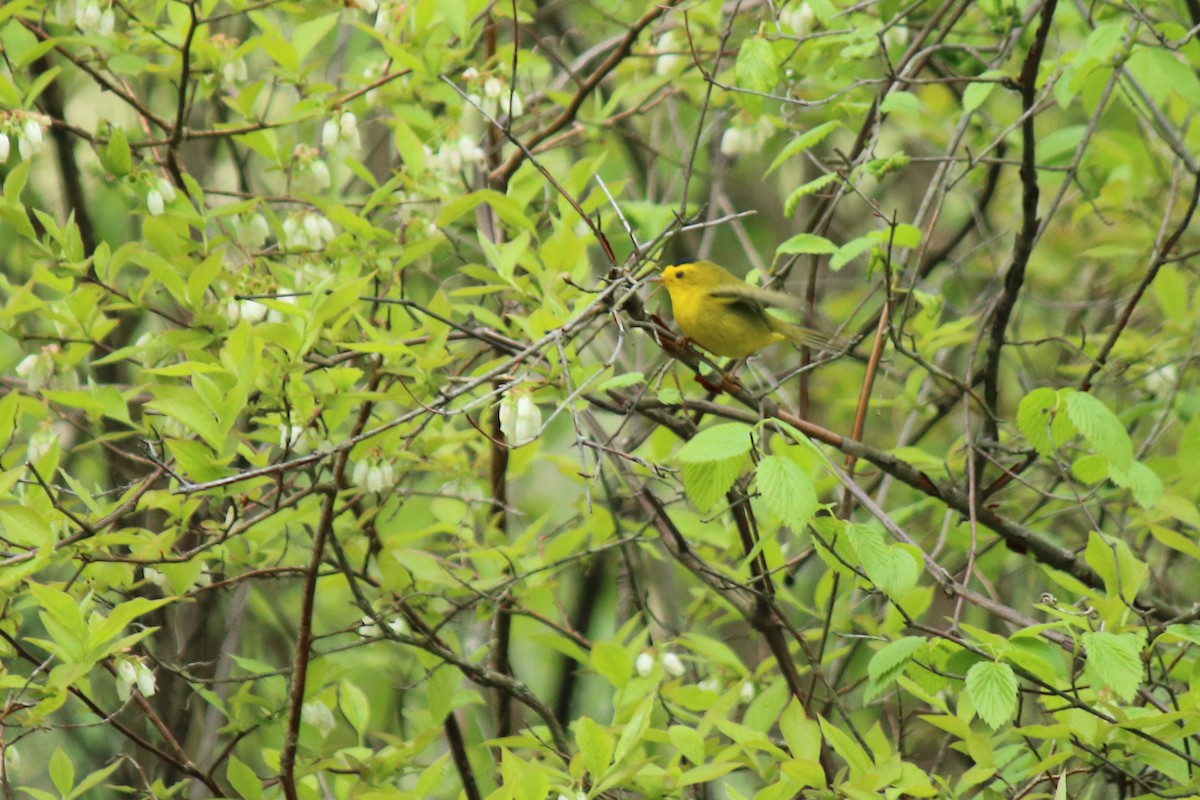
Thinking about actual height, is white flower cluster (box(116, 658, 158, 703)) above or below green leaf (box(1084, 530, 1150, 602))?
above

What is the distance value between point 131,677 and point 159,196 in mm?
1337

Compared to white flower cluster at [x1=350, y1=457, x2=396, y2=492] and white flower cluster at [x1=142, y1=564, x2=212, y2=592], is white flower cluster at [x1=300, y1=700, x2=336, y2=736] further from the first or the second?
white flower cluster at [x1=350, y1=457, x2=396, y2=492]

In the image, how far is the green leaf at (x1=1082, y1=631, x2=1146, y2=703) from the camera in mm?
2359

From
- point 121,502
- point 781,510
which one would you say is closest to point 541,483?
point 121,502

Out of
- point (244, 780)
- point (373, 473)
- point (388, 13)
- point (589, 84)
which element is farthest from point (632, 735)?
point (388, 13)

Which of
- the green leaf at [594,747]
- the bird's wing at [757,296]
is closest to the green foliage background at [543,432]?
the green leaf at [594,747]

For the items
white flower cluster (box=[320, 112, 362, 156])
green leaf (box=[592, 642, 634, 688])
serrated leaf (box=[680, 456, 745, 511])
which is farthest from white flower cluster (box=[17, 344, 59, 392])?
serrated leaf (box=[680, 456, 745, 511])

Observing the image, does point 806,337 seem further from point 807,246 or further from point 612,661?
point 612,661

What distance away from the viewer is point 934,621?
5.65m

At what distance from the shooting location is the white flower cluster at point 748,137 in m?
4.34

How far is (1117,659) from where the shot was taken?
2.40 meters

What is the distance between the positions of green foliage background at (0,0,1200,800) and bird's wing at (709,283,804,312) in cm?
14

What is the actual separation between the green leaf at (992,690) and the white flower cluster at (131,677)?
1799mm

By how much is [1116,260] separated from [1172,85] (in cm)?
309
